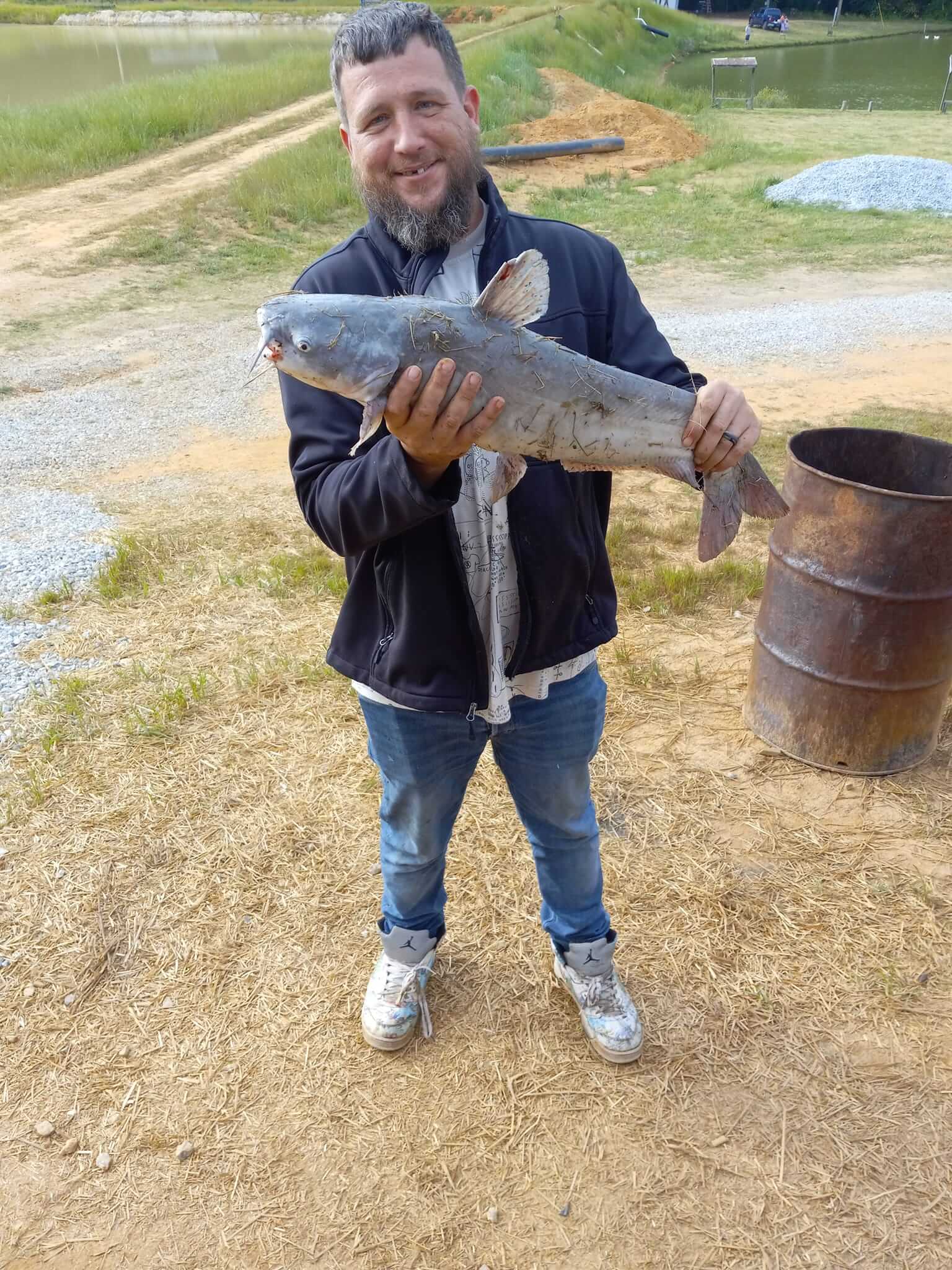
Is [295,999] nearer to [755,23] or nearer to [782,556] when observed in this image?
[782,556]

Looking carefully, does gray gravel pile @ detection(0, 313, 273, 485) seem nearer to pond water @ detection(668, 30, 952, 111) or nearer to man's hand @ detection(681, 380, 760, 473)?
man's hand @ detection(681, 380, 760, 473)

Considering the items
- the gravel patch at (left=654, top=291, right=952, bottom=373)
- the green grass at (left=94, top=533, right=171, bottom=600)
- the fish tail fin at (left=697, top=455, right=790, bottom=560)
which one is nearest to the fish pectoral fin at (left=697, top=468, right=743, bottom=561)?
the fish tail fin at (left=697, top=455, right=790, bottom=560)

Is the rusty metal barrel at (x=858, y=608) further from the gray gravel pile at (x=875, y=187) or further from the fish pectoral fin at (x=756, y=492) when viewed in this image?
the gray gravel pile at (x=875, y=187)

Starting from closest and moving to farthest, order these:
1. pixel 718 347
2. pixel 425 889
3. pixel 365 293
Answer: pixel 365 293, pixel 425 889, pixel 718 347

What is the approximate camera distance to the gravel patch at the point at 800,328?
1019 cm

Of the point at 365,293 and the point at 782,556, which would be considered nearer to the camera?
the point at 365,293

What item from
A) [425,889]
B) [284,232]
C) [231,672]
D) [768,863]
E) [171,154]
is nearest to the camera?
[425,889]

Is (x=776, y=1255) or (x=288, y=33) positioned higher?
(x=288, y=33)

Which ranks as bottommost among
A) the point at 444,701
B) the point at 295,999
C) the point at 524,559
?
the point at 295,999

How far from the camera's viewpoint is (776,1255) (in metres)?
2.55

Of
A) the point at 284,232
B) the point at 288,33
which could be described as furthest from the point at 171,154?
the point at 288,33

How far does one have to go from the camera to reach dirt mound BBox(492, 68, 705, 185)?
63.8 ft

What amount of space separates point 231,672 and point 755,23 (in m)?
70.9

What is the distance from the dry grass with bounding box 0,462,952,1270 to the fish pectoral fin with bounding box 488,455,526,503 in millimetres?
1970
